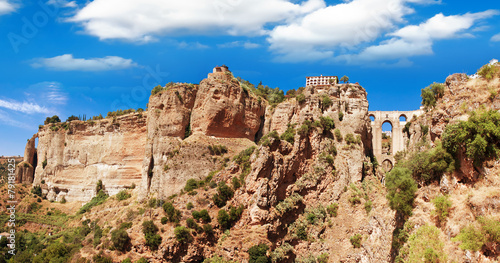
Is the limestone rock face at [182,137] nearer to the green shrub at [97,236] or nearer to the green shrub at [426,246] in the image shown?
the green shrub at [97,236]

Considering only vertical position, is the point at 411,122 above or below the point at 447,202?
above

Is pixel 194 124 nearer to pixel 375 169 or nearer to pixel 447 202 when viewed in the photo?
pixel 375 169

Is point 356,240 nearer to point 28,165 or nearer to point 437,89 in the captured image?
point 437,89

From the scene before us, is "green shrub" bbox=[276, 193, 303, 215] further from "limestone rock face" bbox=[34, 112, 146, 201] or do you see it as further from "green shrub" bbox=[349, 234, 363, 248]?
"limestone rock face" bbox=[34, 112, 146, 201]

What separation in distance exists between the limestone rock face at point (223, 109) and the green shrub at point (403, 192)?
21797 millimetres

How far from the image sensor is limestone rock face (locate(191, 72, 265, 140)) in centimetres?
4662

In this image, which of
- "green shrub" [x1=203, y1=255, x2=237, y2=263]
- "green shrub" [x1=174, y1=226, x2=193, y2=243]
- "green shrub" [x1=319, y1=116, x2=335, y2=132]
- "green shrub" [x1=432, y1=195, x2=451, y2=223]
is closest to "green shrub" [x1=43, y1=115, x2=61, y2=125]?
"green shrub" [x1=174, y1=226, x2=193, y2=243]

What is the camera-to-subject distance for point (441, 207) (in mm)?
24844

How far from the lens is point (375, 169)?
44438mm

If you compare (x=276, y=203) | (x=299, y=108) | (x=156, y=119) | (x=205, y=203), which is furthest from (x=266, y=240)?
(x=156, y=119)

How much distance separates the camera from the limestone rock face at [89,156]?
55969mm

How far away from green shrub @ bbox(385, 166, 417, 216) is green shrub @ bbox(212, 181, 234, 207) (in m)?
14.7

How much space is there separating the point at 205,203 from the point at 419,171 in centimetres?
1874

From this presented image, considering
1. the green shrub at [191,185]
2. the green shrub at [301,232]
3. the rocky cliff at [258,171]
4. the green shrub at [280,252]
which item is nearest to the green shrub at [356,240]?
the rocky cliff at [258,171]
